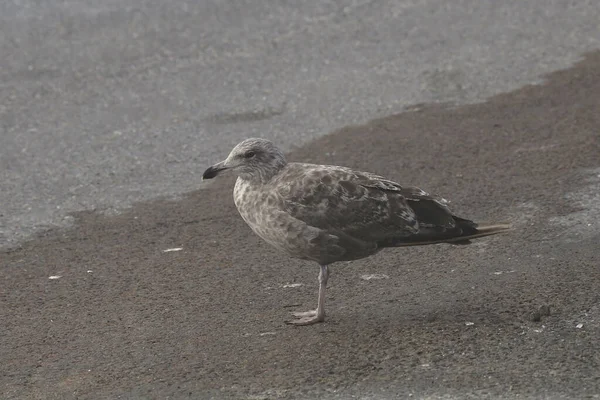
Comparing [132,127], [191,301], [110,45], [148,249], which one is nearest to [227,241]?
[148,249]

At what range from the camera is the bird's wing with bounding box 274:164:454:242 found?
239 inches

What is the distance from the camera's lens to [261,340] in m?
5.90

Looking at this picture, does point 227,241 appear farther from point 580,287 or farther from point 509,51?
point 509,51

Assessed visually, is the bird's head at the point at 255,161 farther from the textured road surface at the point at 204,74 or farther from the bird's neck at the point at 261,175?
the textured road surface at the point at 204,74

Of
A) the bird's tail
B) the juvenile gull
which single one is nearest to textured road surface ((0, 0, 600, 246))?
the juvenile gull

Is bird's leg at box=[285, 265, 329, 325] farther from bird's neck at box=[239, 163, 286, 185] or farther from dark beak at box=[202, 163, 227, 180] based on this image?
dark beak at box=[202, 163, 227, 180]

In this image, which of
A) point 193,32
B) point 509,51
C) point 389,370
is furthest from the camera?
point 193,32

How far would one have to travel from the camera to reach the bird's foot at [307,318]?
6.09m

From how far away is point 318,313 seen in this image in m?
6.12

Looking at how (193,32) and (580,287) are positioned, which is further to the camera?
(193,32)

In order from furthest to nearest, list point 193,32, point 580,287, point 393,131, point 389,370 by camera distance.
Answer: point 193,32
point 393,131
point 580,287
point 389,370

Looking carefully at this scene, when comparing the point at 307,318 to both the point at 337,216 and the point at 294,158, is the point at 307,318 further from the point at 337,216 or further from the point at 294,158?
the point at 294,158

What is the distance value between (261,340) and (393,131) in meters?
4.48

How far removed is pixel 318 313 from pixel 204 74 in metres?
6.21
